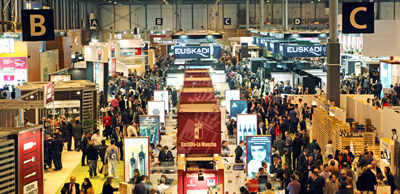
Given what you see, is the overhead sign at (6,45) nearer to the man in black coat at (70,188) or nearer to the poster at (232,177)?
the man in black coat at (70,188)

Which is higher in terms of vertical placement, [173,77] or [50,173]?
[173,77]

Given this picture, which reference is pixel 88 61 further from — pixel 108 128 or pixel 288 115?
pixel 288 115

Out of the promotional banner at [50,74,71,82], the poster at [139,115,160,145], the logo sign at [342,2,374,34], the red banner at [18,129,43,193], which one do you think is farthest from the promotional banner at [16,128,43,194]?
the promotional banner at [50,74,71,82]

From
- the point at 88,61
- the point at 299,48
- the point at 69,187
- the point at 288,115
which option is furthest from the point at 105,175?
the point at 299,48

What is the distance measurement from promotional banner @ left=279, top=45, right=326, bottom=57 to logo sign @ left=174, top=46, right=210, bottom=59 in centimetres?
356

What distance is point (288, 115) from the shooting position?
1725 cm

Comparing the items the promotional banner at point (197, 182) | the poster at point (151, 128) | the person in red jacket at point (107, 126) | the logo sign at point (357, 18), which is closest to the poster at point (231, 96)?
the person in red jacket at point (107, 126)

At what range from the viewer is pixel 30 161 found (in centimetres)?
915

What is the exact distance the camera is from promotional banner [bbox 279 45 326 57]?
21.8 m

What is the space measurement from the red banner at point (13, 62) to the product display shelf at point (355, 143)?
16673 mm

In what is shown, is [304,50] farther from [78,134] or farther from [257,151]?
[257,151]

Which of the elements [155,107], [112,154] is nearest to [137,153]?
[112,154]

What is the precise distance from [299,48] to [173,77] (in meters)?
6.07

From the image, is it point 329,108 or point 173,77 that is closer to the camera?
point 329,108
